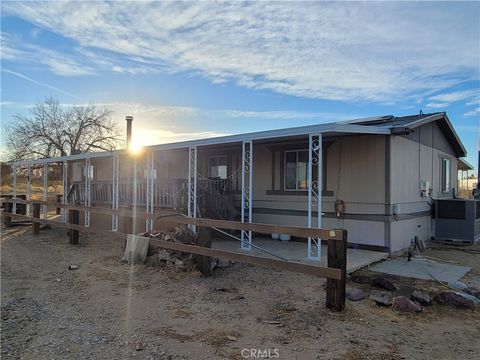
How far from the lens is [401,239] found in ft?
28.5

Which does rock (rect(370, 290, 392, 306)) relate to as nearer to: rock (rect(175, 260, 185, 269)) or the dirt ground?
the dirt ground

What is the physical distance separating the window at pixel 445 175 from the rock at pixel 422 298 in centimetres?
809

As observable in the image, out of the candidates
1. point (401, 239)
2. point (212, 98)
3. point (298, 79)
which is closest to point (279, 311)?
point (401, 239)

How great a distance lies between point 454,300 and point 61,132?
87.0ft

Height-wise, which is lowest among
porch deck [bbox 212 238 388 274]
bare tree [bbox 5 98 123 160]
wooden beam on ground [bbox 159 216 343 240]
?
porch deck [bbox 212 238 388 274]

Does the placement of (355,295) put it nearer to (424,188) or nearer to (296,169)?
(296,169)

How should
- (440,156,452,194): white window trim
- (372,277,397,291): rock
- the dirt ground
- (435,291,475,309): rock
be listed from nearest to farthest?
the dirt ground, (435,291,475,309): rock, (372,277,397,291): rock, (440,156,452,194): white window trim

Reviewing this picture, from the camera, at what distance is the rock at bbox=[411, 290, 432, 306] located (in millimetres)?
4859

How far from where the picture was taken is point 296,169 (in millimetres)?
9727

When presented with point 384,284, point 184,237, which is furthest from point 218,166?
point 384,284

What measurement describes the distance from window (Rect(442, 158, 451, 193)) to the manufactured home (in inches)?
1.3

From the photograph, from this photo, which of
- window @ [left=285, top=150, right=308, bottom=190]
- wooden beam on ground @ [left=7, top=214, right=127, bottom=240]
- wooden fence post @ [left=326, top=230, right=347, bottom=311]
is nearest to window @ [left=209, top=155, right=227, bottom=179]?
window @ [left=285, top=150, right=308, bottom=190]

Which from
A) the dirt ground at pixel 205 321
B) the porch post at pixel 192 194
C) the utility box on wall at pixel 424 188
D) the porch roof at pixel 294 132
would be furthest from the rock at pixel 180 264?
the utility box on wall at pixel 424 188

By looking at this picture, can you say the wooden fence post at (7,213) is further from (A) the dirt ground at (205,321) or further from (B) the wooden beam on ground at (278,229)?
(B) the wooden beam on ground at (278,229)
